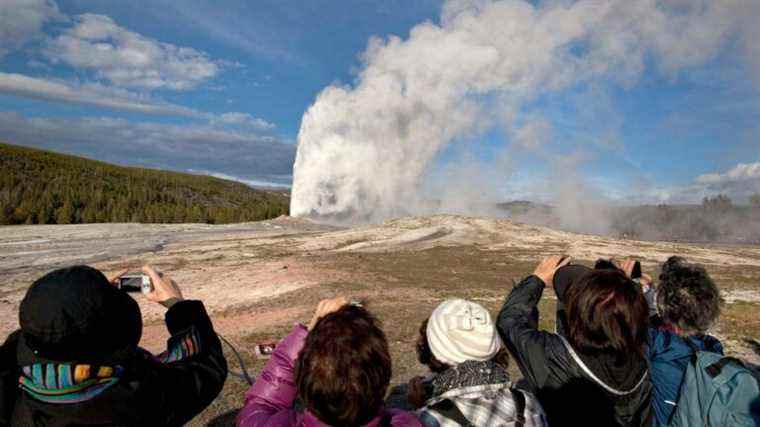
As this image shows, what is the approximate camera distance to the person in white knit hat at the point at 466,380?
1715 mm

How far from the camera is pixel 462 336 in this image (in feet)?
6.15

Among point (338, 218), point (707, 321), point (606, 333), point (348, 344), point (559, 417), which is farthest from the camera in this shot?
point (338, 218)

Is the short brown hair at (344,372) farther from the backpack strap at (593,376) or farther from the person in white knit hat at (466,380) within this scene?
the backpack strap at (593,376)

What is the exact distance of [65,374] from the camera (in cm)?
147

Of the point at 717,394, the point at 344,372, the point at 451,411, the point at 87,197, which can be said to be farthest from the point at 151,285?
the point at 87,197

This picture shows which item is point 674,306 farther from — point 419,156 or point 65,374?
point 419,156

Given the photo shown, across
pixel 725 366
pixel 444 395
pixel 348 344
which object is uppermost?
pixel 348 344

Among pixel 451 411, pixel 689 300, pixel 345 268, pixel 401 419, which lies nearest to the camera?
pixel 401 419

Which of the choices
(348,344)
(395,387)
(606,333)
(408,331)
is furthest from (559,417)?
(408,331)

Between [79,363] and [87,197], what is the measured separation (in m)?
64.2

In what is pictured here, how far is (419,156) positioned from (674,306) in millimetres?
50470

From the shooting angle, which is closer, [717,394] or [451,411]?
[451,411]

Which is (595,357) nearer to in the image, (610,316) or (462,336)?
(610,316)

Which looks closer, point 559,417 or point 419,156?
point 559,417
